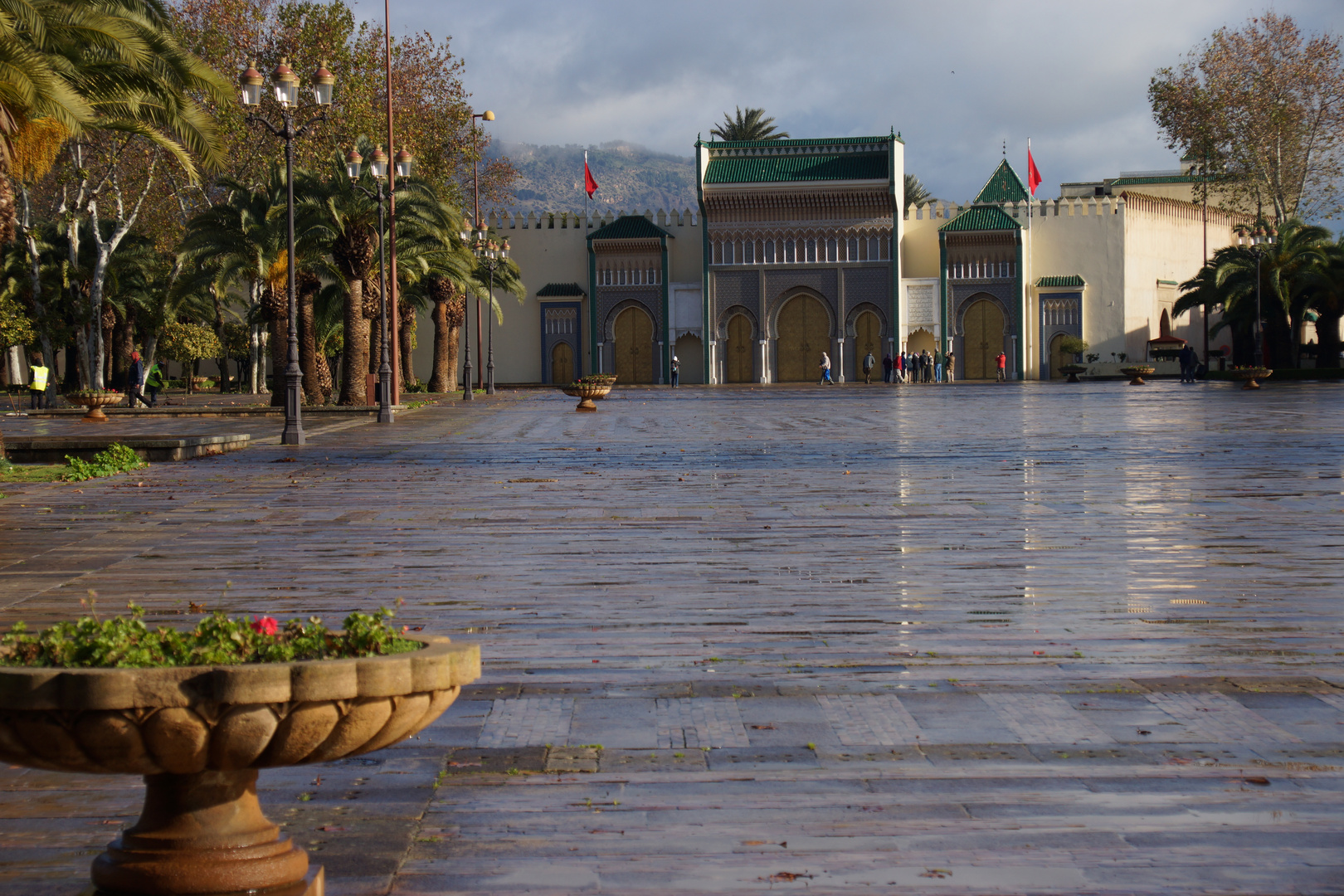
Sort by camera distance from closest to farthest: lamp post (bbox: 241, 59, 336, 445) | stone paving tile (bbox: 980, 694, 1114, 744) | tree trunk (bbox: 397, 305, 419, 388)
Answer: stone paving tile (bbox: 980, 694, 1114, 744)
lamp post (bbox: 241, 59, 336, 445)
tree trunk (bbox: 397, 305, 419, 388)

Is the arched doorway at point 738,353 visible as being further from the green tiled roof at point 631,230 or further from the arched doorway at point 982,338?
the arched doorway at point 982,338

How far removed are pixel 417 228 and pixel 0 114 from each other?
2134 cm

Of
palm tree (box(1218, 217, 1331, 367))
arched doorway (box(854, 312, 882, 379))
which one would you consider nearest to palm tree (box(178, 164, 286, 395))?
arched doorway (box(854, 312, 882, 379))

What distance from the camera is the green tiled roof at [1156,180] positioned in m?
68.3

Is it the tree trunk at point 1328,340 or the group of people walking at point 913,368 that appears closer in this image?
the tree trunk at point 1328,340

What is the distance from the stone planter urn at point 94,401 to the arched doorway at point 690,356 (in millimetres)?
35179

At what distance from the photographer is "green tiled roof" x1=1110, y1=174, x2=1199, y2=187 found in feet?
224

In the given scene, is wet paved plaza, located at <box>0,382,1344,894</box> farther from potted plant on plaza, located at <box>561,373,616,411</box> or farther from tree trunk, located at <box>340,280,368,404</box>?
tree trunk, located at <box>340,280,368,404</box>

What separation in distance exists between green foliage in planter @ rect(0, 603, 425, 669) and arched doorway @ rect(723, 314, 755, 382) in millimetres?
58252

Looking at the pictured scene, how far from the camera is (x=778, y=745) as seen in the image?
4309mm

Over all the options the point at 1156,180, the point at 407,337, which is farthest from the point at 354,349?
the point at 1156,180

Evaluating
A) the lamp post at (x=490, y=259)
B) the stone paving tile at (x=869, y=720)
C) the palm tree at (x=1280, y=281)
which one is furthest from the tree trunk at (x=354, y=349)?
the palm tree at (x=1280, y=281)

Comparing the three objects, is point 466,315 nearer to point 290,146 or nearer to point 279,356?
point 279,356

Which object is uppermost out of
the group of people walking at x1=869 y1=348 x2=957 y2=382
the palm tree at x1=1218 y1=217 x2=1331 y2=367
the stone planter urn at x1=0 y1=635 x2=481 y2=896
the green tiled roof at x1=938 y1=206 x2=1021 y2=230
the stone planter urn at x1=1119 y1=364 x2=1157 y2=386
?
the green tiled roof at x1=938 y1=206 x2=1021 y2=230
